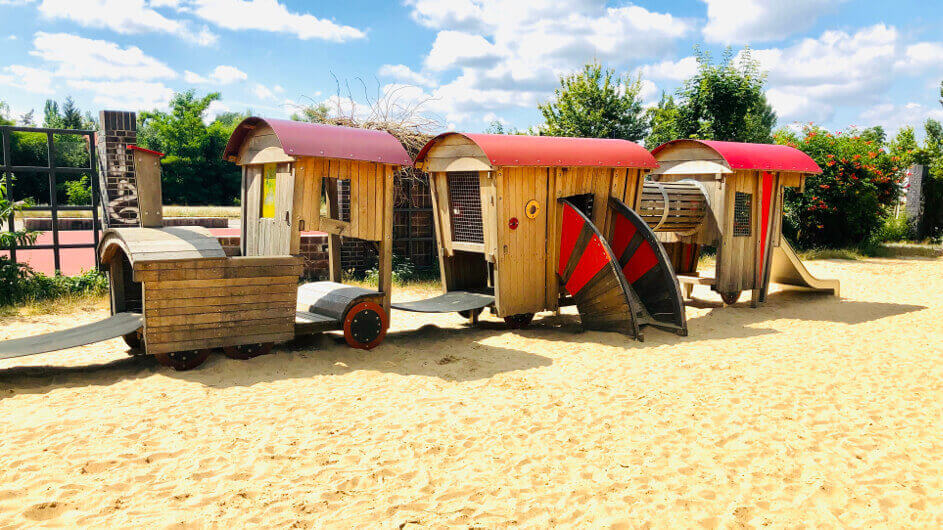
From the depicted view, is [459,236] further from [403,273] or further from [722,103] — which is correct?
[722,103]

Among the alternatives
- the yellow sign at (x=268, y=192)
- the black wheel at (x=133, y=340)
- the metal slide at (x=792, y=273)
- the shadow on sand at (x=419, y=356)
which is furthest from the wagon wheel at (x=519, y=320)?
the metal slide at (x=792, y=273)

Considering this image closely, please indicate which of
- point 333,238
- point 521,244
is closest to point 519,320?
point 521,244

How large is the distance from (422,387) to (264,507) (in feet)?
7.33

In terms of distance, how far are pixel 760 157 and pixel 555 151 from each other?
12.1 feet

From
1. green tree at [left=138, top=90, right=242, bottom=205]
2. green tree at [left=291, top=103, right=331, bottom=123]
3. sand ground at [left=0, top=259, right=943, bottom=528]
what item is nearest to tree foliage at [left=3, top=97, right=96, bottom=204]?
green tree at [left=138, top=90, right=242, bottom=205]

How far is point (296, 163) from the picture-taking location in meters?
6.36

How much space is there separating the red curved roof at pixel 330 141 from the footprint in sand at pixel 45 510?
11.6 ft

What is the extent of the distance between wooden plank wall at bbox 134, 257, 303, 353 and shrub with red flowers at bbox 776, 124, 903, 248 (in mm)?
14658

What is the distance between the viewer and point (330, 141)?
646 centimetres

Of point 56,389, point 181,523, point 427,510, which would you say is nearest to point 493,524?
point 427,510

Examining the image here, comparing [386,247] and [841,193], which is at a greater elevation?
[841,193]

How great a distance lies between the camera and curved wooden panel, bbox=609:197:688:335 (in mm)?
7848

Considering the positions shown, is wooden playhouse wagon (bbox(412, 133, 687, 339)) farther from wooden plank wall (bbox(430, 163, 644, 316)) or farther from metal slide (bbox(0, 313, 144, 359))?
metal slide (bbox(0, 313, 144, 359))

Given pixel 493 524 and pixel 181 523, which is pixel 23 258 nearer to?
pixel 181 523
